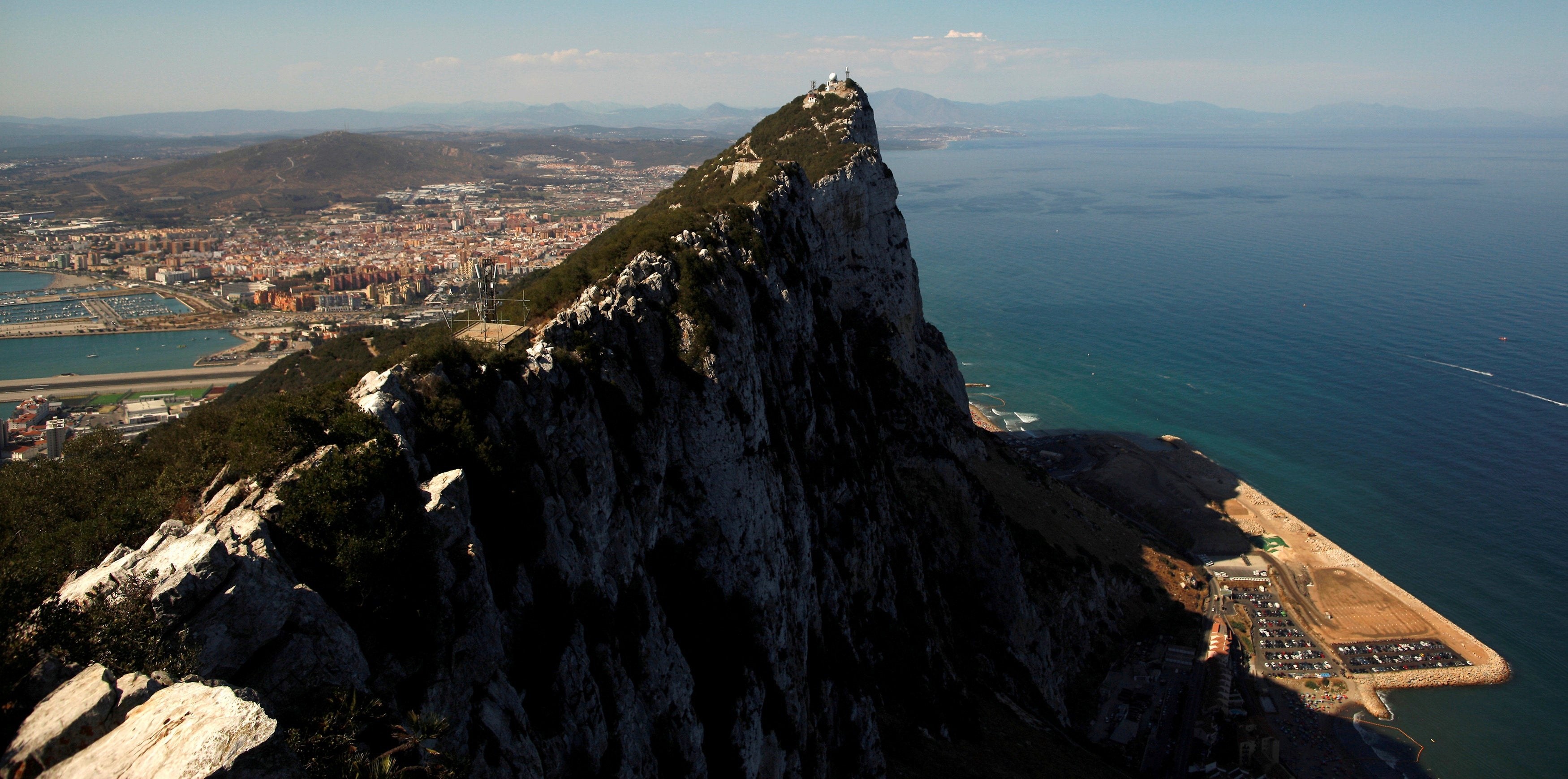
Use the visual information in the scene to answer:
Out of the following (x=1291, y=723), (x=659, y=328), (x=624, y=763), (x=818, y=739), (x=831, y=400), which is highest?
(x=659, y=328)

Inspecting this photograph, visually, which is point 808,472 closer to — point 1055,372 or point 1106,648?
point 1106,648

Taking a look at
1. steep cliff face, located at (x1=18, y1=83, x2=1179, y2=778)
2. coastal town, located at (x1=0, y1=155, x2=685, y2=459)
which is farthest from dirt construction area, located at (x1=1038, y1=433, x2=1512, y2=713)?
coastal town, located at (x1=0, y1=155, x2=685, y2=459)

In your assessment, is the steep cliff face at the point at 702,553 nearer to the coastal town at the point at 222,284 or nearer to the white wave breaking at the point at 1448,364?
the coastal town at the point at 222,284

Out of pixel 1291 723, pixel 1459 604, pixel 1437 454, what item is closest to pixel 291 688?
pixel 1291 723

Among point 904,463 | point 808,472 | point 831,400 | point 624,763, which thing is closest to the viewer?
point 624,763

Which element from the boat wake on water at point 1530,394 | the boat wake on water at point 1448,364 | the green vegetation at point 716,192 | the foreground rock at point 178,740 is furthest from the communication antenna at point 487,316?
the boat wake on water at point 1448,364

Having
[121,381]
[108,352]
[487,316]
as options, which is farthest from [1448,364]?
[108,352]
